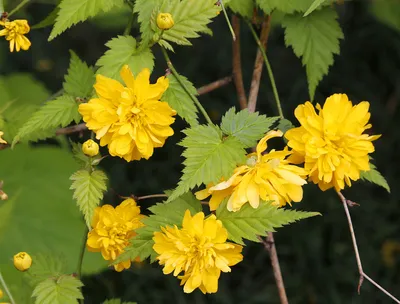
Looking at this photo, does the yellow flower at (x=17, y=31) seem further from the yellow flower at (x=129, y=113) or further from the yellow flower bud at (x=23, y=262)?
the yellow flower bud at (x=23, y=262)

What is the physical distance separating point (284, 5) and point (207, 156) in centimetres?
39

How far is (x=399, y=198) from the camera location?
2836mm

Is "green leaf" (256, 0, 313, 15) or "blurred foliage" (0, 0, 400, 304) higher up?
"green leaf" (256, 0, 313, 15)

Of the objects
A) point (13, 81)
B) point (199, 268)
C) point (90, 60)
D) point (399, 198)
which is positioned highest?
point (199, 268)

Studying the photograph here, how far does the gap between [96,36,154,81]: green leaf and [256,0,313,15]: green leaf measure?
0.25 meters

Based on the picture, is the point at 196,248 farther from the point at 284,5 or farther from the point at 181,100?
the point at 284,5

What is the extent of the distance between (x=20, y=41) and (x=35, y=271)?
412 millimetres

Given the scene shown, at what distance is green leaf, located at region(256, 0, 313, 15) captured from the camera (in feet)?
4.21

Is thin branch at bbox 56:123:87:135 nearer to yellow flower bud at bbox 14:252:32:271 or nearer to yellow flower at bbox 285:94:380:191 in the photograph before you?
yellow flower bud at bbox 14:252:32:271

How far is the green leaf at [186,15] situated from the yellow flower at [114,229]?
300 millimetres

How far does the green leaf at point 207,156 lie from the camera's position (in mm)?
1034

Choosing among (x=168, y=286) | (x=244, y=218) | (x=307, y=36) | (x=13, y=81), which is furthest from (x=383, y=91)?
(x=244, y=218)

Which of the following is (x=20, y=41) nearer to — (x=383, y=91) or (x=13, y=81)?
(x=13, y=81)

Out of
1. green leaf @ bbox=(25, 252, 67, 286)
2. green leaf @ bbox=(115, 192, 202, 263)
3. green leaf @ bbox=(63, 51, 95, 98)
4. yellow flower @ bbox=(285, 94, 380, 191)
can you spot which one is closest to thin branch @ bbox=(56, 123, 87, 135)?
green leaf @ bbox=(63, 51, 95, 98)
